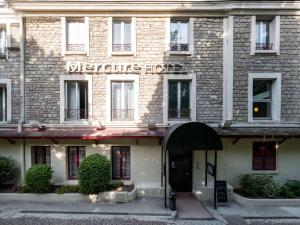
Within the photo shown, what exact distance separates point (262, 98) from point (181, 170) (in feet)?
18.9

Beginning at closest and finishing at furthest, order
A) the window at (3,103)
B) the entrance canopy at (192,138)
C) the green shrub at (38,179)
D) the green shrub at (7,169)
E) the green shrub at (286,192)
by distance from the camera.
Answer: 1. the entrance canopy at (192,138)
2. the green shrub at (38,179)
3. the green shrub at (286,192)
4. the green shrub at (7,169)
5. the window at (3,103)

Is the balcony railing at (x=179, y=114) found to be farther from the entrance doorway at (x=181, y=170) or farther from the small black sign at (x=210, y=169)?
the small black sign at (x=210, y=169)

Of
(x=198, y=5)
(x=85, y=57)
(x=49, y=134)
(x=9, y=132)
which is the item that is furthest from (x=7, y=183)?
(x=198, y=5)

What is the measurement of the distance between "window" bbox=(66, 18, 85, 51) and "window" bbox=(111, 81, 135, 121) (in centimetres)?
282

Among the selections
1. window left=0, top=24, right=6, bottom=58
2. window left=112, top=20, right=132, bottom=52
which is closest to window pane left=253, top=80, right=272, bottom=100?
window left=112, top=20, right=132, bottom=52

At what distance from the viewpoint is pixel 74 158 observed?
36.6ft

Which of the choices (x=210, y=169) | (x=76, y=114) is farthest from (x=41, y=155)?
(x=210, y=169)

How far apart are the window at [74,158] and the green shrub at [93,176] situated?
1378 millimetres

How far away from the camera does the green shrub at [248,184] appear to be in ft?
32.8

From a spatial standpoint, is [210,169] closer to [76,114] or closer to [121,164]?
[121,164]

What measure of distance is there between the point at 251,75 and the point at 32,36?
1152 cm

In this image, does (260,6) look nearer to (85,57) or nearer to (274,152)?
(274,152)

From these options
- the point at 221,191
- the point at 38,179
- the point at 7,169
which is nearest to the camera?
the point at 38,179

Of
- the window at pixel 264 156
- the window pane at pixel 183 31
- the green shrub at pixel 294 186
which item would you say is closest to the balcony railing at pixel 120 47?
the window pane at pixel 183 31
